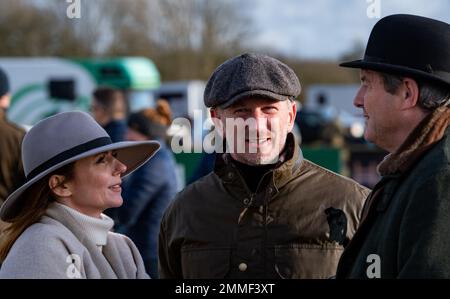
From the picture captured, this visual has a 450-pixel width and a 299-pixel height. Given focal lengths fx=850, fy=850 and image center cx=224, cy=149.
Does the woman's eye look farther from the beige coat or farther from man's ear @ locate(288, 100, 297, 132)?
man's ear @ locate(288, 100, 297, 132)

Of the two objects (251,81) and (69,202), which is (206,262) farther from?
(251,81)

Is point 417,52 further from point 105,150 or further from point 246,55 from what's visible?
point 105,150

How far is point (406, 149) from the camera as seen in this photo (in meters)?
2.54

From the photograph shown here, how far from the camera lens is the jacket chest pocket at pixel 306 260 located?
10.2 feet

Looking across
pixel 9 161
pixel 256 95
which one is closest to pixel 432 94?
pixel 256 95

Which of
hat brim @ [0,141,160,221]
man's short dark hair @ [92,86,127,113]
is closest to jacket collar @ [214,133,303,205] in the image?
hat brim @ [0,141,160,221]

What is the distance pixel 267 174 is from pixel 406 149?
0.76m

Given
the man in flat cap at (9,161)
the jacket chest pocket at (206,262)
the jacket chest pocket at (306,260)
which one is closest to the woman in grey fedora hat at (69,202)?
the jacket chest pocket at (206,262)

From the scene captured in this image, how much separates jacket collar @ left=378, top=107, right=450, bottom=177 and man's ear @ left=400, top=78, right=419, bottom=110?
0.08 meters

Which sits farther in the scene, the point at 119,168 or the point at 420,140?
the point at 119,168

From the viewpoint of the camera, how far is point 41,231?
A: 9.59 feet

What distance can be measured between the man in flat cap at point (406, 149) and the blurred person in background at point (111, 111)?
4.86m

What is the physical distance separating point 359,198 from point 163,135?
3592 mm

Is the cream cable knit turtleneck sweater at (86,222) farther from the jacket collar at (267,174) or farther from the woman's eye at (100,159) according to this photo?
the jacket collar at (267,174)
